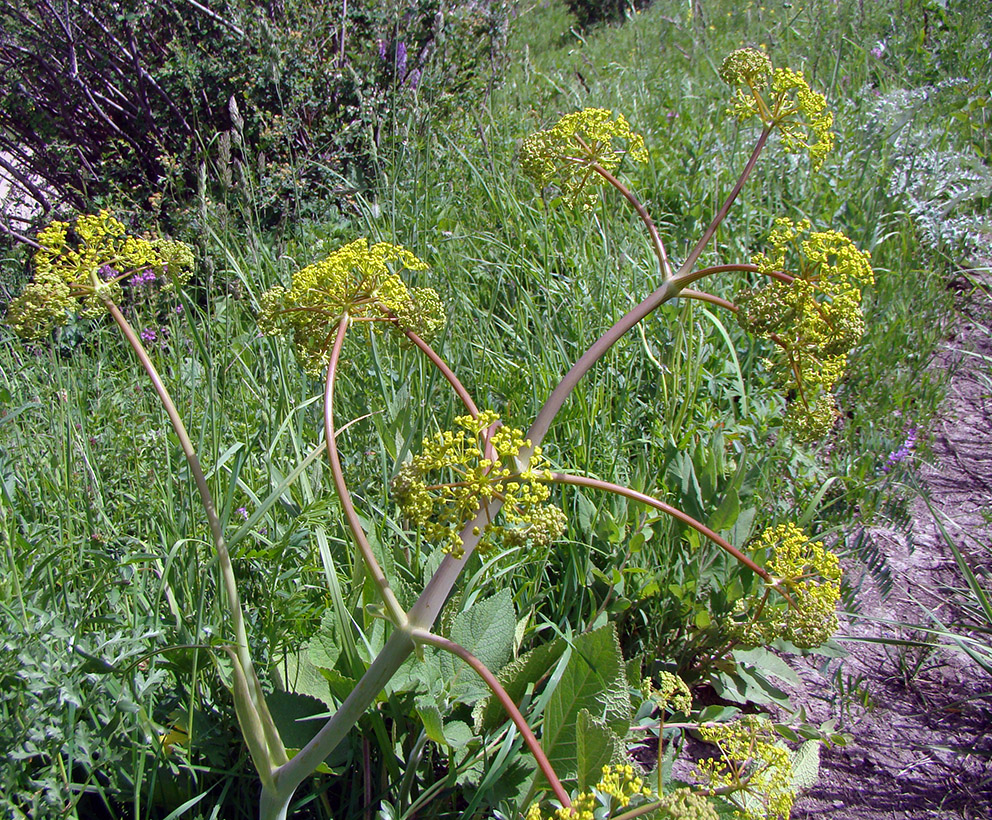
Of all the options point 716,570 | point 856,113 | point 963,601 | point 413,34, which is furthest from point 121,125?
point 963,601

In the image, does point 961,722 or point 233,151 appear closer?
point 961,722

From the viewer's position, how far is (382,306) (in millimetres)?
1273

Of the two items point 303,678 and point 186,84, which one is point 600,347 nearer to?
point 303,678

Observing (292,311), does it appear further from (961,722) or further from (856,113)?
(856,113)

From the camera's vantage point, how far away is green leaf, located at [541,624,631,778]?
4.69ft

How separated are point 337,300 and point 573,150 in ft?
1.74

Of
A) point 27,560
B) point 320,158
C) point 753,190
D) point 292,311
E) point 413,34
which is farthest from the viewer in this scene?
point 413,34

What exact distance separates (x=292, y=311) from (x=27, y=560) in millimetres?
1077

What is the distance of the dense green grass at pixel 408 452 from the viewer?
158 cm

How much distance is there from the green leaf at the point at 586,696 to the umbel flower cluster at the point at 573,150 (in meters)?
0.85

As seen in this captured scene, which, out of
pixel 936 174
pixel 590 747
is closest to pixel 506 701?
pixel 590 747

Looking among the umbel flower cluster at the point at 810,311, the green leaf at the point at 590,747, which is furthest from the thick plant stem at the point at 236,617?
the umbel flower cluster at the point at 810,311

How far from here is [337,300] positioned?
1.26 meters

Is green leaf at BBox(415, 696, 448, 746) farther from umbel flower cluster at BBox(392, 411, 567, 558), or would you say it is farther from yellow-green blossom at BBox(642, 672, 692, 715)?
umbel flower cluster at BBox(392, 411, 567, 558)
